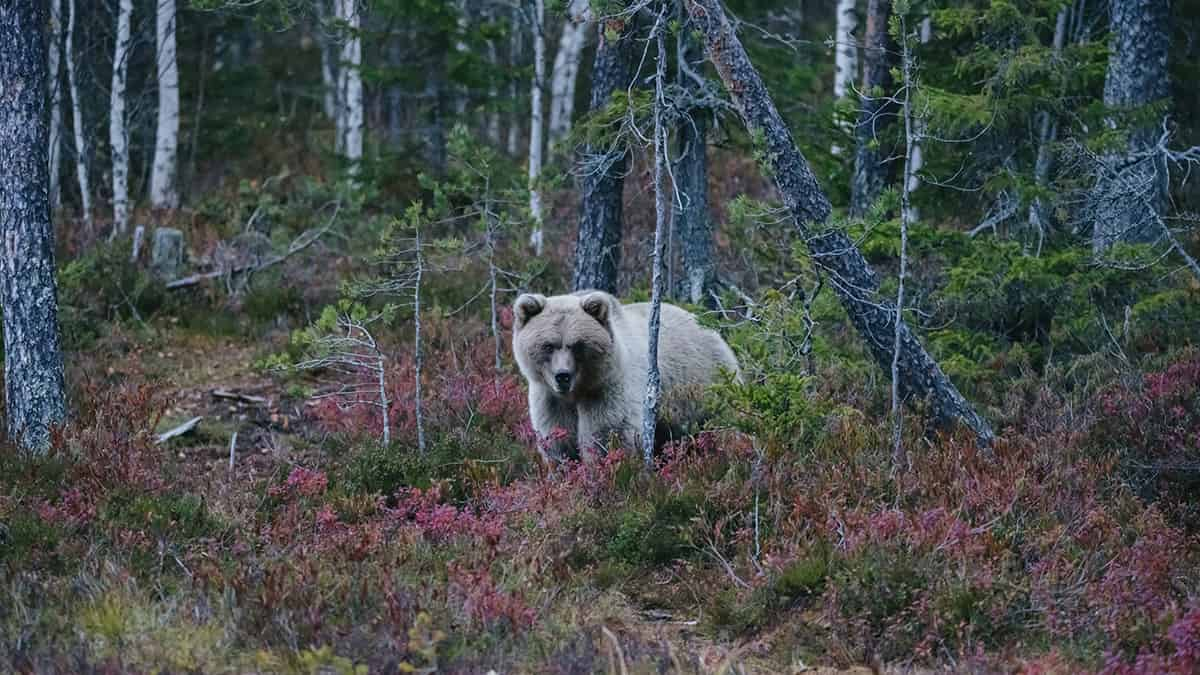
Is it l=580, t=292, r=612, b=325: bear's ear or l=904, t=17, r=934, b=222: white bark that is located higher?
l=904, t=17, r=934, b=222: white bark

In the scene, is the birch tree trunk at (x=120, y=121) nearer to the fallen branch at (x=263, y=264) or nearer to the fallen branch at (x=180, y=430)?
the fallen branch at (x=263, y=264)

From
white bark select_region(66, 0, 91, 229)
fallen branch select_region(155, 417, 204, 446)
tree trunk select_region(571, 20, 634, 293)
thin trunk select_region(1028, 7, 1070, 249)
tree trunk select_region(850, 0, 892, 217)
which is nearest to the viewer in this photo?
fallen branch select_region(155, 417, 204, 446)

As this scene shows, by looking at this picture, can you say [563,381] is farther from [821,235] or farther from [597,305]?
[821,235]

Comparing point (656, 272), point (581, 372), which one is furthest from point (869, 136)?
point (581, 372)

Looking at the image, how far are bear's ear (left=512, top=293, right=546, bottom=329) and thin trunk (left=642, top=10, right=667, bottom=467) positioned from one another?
1.07 meters

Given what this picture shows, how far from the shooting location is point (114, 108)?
61.4ft

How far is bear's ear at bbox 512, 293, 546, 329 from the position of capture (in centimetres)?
1008

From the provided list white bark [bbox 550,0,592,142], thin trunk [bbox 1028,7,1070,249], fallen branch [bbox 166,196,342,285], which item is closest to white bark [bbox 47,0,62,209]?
fallen branch [bbox 166,196,342,285]

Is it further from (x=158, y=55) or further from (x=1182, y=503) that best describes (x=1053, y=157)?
(x=158, y=55)

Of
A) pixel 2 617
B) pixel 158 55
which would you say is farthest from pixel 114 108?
pixel 2 617

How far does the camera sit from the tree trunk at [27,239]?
9711 mm

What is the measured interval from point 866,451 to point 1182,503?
2.35 m

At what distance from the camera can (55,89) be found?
17.5 meters

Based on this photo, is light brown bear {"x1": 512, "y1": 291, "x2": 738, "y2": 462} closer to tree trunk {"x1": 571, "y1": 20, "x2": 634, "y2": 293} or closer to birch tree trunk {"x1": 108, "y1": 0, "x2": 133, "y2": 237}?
tree trunk {"x1": 571, "y1": 20, "x2": 634, "y2": 293}
